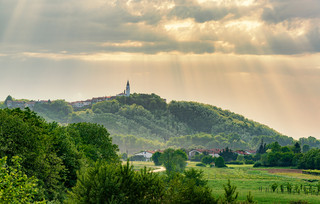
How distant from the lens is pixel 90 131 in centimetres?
9175

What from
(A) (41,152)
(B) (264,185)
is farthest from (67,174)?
(B) (264,185)

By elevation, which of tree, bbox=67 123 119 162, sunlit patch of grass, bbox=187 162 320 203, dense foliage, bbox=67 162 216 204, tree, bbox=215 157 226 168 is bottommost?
sunlit patch of grass, bbox=187 162 320 203

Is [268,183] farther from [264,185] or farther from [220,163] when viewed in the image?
[220,163]

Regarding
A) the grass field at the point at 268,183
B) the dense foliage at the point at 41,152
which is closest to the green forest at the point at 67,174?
the dense foliage at the point at 41,152

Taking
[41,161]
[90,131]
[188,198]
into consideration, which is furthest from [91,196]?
[90,131]

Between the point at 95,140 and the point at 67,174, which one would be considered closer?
the point at 67,174

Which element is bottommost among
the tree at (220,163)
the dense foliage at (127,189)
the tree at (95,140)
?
the dense foliage at (127,189)

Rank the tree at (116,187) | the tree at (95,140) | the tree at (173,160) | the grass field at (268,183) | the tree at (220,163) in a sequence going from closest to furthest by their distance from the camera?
the tree at (116,187) → the grass field at (268,183) → the tree at (95,140) → the tree at (173,160) → the tree at (220,163)

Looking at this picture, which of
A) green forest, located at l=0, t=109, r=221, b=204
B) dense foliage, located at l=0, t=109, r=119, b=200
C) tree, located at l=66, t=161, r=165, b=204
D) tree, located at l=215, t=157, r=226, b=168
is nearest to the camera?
green forest, located at l=0, t=109, r=221, b=204

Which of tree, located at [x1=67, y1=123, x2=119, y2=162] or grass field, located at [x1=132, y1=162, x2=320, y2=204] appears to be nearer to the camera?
grass field, located at [x1=132, y1=162, x2=320, y2=204]

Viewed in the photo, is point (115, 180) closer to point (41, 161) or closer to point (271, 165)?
point (41, 161)

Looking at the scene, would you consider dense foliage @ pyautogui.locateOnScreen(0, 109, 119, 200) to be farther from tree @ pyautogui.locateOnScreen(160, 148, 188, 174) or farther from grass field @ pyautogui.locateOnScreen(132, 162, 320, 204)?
tree @ pyautogui.locateOnScreen(160, 148, 188, 174)

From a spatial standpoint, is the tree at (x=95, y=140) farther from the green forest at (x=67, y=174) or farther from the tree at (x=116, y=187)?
the tree at (x=116, y=187)

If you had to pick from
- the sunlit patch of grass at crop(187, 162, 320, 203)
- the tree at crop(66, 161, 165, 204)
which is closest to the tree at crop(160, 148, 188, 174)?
the sunlit patch of grass at crop(187, 162, 320, 203)
